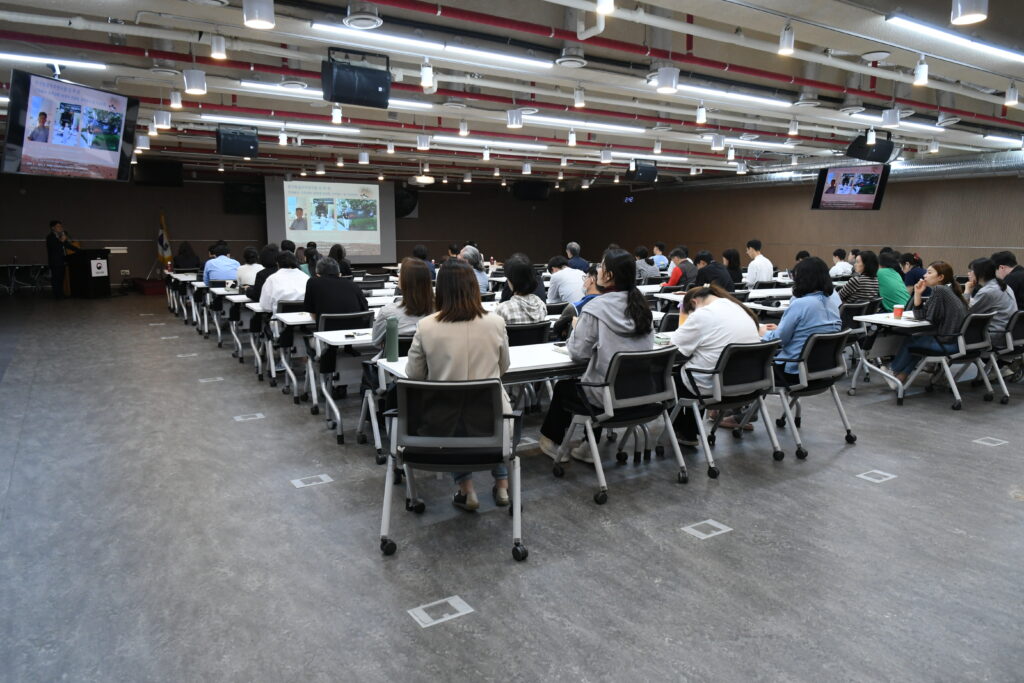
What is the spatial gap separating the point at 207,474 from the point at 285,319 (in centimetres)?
168

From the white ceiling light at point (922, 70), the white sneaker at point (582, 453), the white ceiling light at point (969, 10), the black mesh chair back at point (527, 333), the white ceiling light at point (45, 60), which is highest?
the white ceiling light at point (45, 60)

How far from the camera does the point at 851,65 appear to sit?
6.49 metres

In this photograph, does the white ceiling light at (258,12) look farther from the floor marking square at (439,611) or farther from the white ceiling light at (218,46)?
the floor marking square at (439,611)

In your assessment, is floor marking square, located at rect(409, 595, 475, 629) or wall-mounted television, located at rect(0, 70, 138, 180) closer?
floor marking square, located at rect(409, 595, 475, 629)

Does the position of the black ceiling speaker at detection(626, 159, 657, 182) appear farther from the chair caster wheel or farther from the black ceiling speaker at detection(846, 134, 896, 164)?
the chair caster wheel

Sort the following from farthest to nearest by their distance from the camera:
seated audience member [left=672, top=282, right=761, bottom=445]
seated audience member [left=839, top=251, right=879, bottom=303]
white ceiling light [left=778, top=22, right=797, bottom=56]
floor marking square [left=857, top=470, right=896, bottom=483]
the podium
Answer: the podium
seated audience member [left=839, top=251, right=879, bottom=303]
white ceiling light [left=778, top=22, right=797, bottom=56]
seated audience member [left=672, top=282, right=761, bottom=445]
floor marking square [left=857, top=470, right=896, bottom=483]

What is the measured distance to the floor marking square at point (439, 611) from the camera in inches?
99.2

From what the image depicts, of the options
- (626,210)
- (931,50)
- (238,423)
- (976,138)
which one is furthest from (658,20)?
(626,210)

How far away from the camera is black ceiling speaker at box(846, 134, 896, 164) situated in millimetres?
10102

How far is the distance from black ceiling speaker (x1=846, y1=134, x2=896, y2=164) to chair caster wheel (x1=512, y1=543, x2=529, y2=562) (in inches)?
374

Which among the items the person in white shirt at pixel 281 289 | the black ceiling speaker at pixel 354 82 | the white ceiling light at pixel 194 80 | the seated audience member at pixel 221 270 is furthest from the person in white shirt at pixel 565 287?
the seated audience member at pixel 221 270

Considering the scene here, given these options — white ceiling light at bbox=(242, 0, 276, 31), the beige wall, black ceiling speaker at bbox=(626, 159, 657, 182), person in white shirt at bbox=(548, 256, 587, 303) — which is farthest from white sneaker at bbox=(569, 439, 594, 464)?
the beige wall

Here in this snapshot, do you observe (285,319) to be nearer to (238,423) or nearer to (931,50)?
(238,423)

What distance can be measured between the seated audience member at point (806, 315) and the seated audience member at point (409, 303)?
242cm
